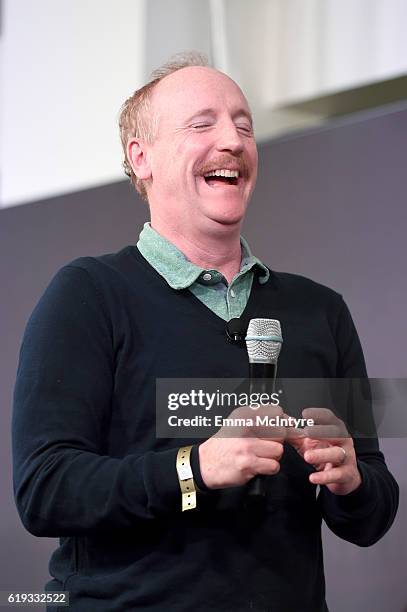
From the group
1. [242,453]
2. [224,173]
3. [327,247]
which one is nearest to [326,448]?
[242,453]

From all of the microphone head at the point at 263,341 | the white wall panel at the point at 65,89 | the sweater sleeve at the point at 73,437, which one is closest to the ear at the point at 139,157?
the sweater sleeve at the point at 73,437

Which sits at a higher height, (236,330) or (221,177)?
(221,177)

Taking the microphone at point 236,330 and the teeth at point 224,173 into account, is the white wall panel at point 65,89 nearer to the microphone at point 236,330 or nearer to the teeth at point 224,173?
the teeth at point 224,173

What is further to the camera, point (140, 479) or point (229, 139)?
point (229, 139)

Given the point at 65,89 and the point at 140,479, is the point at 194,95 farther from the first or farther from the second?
the point at 65,89

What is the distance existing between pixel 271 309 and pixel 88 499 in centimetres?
46

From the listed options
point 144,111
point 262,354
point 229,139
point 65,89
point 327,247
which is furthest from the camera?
point 65,89

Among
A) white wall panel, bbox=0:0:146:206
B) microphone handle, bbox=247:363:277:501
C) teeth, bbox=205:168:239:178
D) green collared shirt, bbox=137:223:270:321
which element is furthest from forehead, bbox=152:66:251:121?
white wall panel, bbox=0:0:146:206

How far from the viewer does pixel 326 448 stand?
1.35 m

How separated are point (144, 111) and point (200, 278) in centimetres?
34

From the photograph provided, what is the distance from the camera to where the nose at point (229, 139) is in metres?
1.60

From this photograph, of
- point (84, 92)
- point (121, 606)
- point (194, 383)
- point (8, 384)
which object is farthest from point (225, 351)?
point (84, 92)

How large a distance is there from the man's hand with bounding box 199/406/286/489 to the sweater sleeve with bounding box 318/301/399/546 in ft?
0.85

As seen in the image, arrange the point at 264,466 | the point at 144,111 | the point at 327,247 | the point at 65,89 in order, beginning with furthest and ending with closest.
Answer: the point at 65,89
the point at 327,247
the point at 144,111
the point at 264,466
